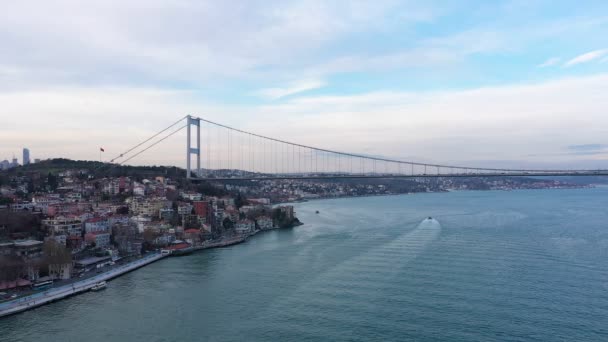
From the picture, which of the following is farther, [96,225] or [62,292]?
[96,225]

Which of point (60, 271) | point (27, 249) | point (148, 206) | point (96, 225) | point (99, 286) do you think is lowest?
point (99, 286)

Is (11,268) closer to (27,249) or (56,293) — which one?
Result: (56,293)

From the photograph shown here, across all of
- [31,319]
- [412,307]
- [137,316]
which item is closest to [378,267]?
[412,307]

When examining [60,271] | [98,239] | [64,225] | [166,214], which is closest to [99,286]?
[60,271]

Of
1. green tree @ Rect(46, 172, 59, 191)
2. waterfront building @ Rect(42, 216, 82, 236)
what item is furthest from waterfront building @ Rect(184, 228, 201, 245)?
green tree @ Rect(46, 172, 59, 191)


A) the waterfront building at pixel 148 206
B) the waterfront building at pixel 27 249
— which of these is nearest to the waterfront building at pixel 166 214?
the waterfront building at pixel 148 206

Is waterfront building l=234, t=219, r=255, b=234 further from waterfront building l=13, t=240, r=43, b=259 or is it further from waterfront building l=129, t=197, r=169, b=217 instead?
waterfront building l=13, t=240, r=43, b=259
